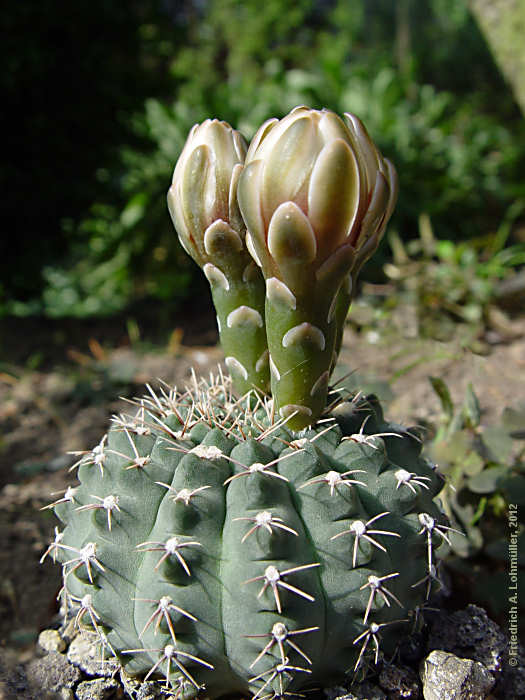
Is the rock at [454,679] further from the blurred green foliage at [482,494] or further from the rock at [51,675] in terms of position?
the rock at [51,675]

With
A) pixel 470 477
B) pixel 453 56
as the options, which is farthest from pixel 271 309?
pixel 453 56

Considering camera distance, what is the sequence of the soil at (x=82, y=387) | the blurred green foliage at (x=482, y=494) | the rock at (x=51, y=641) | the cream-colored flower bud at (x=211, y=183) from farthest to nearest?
the soil at (x=82, y=387), the blurred green foliage at (x=482, y=494), the rock at (x=51, y=641), the cream-colored flower bud at (x=211, y=183)

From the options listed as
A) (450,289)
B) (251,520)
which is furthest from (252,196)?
(450,289)

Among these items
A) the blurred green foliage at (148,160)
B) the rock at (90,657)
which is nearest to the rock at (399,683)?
the rock at (90,657)

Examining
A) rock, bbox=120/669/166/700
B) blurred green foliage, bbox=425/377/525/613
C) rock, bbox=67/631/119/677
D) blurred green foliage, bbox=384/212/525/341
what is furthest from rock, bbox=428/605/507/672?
blurred green foliage, bbox=384/212/525/341

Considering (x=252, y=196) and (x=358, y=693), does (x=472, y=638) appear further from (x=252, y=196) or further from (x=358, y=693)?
(x=252, y=196)

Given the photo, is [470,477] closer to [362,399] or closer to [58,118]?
[362,399]
